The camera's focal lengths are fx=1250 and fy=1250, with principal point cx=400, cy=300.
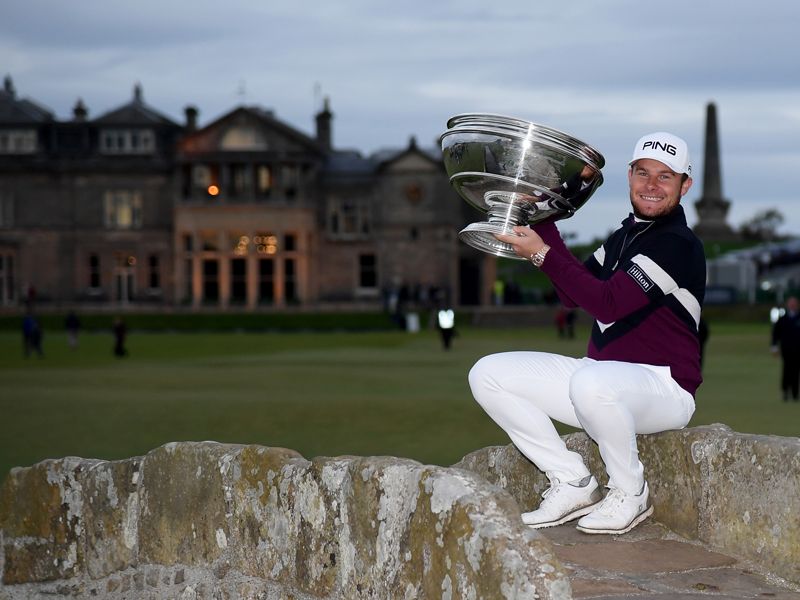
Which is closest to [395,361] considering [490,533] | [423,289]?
[490,533]

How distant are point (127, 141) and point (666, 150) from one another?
6790 centimetres

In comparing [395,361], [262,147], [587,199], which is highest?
[262,147]

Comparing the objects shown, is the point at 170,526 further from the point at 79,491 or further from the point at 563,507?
the point at 563,507

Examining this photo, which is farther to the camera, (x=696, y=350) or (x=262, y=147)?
(x=262, y=147)

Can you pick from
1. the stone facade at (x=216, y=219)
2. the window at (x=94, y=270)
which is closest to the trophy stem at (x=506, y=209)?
the stone facade at (x=216, y=219)

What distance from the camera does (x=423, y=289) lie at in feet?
222

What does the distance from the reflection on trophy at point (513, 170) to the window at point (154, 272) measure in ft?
219

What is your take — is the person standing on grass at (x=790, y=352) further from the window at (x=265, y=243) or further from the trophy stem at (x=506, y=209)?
the window at (x=265, y=243)

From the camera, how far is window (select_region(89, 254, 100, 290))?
7138 centimetres

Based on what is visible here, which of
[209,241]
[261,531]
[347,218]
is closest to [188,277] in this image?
[209,241]

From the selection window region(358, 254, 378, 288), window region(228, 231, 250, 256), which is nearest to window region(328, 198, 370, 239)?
window region(358, 254, 378, 288)

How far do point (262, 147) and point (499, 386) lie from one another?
64.5m

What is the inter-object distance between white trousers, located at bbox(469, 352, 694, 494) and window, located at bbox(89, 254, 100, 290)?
67.8 meters

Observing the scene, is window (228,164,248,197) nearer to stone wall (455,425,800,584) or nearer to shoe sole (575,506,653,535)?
stone wall (455,425,800,584)
